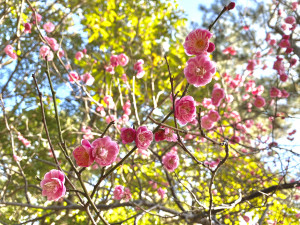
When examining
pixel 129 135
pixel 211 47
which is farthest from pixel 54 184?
pixel 211 47

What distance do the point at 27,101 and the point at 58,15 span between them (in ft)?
5.24

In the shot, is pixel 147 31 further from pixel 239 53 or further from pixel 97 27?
pixel 239 53

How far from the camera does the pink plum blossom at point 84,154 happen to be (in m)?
0.93

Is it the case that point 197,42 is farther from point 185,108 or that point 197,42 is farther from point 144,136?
point 144,136

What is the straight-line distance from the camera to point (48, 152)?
3.96m

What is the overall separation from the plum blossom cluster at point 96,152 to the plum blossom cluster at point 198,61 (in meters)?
0.43

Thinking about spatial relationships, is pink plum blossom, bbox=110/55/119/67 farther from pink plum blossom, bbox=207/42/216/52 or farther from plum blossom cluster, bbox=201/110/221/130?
pink plum blossom, bbox=207/42/216/52

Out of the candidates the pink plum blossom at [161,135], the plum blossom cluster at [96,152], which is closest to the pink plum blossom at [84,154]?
the plum blossom cluster at [96,152]

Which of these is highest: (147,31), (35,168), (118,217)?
(147,31)

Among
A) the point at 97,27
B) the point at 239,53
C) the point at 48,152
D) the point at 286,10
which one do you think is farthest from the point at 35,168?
the point at 239,53

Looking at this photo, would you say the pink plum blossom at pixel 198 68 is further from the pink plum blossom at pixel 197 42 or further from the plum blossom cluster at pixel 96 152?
the plum blossom cluster at pixel 96 152

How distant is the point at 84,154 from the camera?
948 mm

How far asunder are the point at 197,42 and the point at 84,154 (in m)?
0.66

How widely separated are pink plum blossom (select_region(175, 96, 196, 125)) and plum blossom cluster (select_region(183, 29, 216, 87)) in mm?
98
